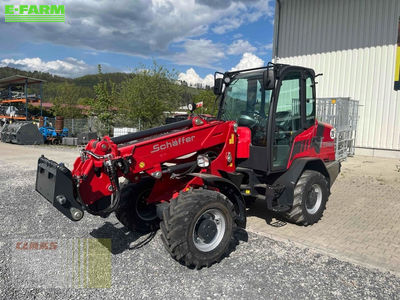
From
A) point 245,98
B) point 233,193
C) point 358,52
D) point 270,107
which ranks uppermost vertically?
point 358,52

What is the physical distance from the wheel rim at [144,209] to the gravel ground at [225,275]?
0.30 meters

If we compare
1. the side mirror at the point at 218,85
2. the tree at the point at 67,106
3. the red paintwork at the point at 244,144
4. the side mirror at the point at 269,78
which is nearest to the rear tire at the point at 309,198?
the red paintwork at the point at 244,144

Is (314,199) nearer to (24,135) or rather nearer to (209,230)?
(209,230)

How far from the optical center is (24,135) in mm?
19891

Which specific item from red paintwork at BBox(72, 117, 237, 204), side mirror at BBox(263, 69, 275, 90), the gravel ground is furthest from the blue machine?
side mirror at BBox(263, 69, 275, 90)

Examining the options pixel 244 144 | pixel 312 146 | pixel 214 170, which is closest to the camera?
pixel 214 170

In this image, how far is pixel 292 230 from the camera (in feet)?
17.4

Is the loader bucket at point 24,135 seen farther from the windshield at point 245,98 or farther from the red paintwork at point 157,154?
the red paintwork at point 157,154

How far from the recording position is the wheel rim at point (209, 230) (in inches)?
155

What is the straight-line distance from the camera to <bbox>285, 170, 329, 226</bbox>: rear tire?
17.1 ft

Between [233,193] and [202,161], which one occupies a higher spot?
[202,161]

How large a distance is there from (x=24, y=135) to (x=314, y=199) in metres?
19.0

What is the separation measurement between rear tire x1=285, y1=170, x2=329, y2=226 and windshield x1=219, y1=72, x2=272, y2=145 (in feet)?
3.26

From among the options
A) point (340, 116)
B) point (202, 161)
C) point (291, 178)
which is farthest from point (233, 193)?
point (340, 116)
